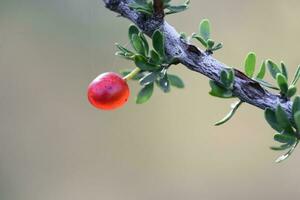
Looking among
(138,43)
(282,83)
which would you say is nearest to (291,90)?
(282,83)

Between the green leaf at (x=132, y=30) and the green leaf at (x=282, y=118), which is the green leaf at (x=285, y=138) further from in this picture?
the green leaf at (x=132, y=30)

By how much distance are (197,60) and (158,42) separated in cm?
3

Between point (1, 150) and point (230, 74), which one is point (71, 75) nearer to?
point (1, 150)

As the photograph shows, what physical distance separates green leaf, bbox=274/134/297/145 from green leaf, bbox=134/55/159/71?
0.09m

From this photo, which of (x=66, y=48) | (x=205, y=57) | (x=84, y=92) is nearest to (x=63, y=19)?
(x=66, y=48)

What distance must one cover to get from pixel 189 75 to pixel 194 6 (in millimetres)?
214

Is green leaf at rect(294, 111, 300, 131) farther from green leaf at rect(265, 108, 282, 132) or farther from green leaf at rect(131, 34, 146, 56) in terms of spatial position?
green leaf at rect(131, 34, 146, 56)

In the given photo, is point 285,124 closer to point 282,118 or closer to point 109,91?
point 282,118

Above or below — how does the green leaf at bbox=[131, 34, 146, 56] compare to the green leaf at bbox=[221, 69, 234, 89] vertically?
above

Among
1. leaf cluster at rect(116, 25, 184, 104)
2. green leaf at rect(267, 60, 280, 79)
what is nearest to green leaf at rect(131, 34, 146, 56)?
leaf cluster at rect(116, 25, 184, 104)

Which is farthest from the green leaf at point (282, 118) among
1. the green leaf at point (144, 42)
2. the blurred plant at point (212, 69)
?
the green leaf at point (144, 42)

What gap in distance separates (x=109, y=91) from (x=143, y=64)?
1.4 inches

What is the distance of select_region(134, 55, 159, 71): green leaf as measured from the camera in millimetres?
316

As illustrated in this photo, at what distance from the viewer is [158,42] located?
30 cm
